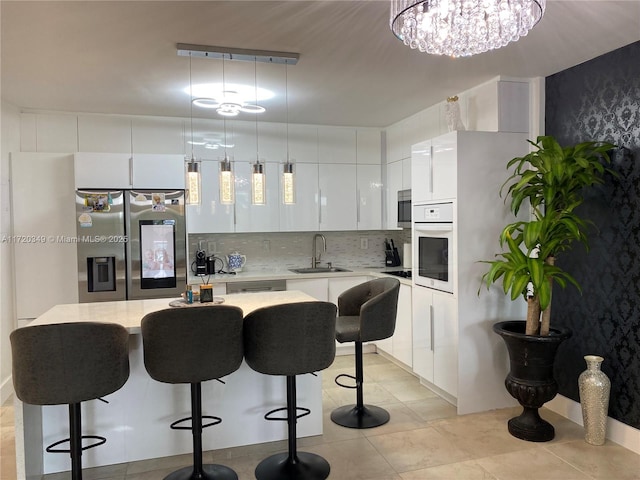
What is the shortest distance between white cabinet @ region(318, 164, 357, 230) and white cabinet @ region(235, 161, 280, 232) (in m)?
0.54

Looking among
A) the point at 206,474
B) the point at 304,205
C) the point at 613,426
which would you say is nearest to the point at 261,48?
the point at 304,205

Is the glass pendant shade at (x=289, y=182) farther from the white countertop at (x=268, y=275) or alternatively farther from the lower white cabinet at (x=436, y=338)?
the white countertop at (x=268, y=275)

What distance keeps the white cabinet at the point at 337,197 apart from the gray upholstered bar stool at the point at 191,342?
305cm

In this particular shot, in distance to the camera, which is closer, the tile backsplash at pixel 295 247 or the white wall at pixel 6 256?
the white wall at pixel 6 256

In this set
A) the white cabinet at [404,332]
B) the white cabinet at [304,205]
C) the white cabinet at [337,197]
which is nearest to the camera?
the white cabinet at [404,332]

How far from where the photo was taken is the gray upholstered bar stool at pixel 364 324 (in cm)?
323

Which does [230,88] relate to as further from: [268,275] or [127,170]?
[268,275]

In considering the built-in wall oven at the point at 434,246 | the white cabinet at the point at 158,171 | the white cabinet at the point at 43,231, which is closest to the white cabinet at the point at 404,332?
the built-in wall oven at the point at 434,246

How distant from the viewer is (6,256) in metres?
4.18

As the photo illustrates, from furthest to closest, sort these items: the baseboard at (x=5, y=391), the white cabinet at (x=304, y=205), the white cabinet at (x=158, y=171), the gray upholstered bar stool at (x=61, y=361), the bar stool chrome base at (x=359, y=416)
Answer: the white cabinet at (x=304, y=205) → the white cabinet at (x=158, y=171) → the baseboard at (x=5, y=391) → the bar stool chrome base at (x=359, y=416) → the gray upholstered bar stool at (x=61, y=361)

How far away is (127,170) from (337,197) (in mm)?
2285

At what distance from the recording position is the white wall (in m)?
4.08

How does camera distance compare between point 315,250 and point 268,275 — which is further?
point 315,250

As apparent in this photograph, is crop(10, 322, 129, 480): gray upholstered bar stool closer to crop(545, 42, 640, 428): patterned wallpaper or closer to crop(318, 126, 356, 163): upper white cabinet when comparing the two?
crop(545, 42, 640, 428): patterned wallpaper
